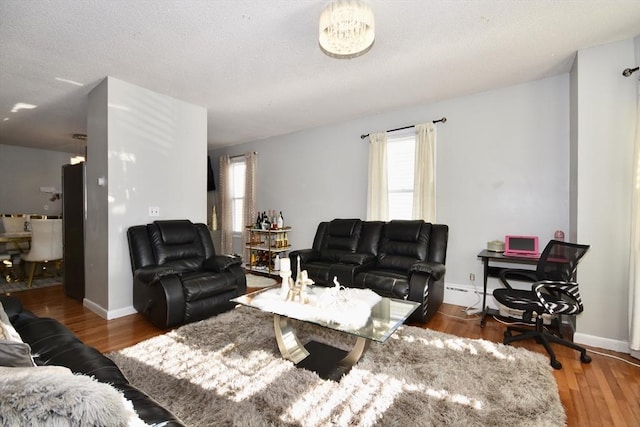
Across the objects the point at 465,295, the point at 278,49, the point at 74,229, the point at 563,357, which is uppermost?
the point at 278,49

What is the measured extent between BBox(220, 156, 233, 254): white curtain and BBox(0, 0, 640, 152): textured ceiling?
235 centimetres

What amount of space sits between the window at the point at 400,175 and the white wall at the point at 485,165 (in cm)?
29

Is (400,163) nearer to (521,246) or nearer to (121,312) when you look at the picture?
(521,246)

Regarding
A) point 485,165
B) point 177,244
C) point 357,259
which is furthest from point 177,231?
point 485,165

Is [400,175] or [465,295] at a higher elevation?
[400,175]

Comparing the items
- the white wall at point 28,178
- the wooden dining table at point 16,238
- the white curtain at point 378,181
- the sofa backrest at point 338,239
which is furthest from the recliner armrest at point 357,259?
the white wall at point 28,178

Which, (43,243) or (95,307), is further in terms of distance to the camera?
(43,243)

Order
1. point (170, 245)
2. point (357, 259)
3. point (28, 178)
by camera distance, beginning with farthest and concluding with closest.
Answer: point (28, 178), point (357, 259), point (170, 245)

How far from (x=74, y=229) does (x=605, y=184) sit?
577cm

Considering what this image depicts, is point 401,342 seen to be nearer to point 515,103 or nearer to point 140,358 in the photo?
point 140,358

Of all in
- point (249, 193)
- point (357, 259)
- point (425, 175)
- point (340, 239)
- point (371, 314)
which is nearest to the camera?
point (371, 314)

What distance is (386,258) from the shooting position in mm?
3600

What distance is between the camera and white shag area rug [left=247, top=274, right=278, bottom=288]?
4.48 meters

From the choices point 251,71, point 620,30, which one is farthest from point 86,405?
point 620,30
